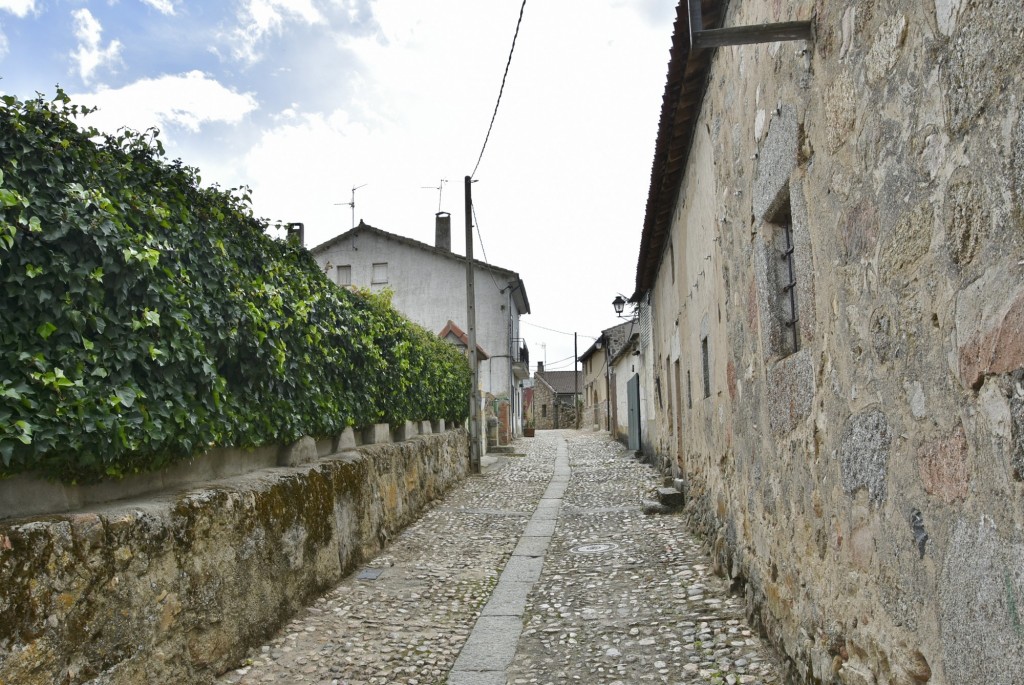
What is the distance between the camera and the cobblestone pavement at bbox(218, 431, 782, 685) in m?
3.84

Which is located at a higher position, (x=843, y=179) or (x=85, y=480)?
(x=843, y=179)

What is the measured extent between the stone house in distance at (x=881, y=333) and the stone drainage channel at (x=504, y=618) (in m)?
1.41

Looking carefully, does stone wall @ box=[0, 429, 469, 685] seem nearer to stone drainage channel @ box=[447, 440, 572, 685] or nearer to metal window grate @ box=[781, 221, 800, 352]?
stone drainage channel @ box=[447, 440, 572, 685]

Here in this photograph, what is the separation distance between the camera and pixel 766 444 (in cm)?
406

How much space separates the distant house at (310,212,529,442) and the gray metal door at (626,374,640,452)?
19.9 ft

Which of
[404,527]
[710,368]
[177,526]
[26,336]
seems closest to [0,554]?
[26,336]

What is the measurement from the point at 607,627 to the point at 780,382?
1882 millimetres

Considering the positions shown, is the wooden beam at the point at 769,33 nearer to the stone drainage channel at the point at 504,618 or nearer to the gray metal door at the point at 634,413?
the stone drainage channel at the point at 504,618

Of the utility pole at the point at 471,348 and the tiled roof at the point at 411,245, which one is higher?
the tiled roof at the point at 411,245

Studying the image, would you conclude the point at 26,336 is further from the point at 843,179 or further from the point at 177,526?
the point at 843,179

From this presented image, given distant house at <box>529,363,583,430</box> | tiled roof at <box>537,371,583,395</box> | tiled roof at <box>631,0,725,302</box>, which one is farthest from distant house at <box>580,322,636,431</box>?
tiled roof at <box>537,371,583,395</box>

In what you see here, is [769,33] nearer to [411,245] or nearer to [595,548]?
[595,548]

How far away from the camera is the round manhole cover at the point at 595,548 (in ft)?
21.4

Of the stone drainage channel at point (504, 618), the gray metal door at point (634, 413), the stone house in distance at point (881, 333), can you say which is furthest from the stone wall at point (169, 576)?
the gray metal door at point (634, 413)
